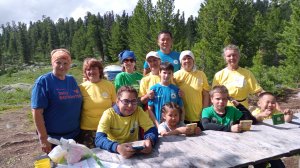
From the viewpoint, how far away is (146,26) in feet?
92.7

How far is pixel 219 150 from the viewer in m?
3.03

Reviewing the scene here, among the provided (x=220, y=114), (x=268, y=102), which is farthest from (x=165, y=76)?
(x=268, y=102)

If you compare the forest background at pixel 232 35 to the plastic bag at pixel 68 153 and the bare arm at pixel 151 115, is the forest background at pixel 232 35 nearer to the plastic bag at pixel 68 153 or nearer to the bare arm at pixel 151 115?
the bare arm at pixel 151 115

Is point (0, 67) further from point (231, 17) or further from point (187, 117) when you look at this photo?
point (187, 117)

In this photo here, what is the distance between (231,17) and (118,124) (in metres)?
15.2

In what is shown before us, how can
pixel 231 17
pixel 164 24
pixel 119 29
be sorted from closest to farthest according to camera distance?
pixel 231 17, pixel 164 24, pixel 119 29

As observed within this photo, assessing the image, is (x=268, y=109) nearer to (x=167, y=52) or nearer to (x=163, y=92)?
(x=163, y=92)

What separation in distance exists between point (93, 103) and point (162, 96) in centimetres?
103

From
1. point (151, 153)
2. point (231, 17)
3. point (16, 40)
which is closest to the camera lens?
point (151, 153)

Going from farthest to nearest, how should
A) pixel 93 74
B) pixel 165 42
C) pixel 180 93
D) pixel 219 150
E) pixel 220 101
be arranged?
pixel 165 42 < pixel 180 93 < pixel 93 74 < pixel 220 101 < pixel 219 150

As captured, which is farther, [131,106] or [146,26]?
[146,26]

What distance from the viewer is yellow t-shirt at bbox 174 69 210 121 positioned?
4.59 m

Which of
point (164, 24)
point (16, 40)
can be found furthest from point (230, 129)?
point (16, 40)

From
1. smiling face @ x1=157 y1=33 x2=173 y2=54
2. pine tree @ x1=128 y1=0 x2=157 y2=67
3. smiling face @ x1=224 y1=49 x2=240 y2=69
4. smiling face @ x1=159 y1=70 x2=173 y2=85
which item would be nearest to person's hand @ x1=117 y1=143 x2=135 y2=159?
smiling face @ x1=159 y1=70 x2=173 y2=85
